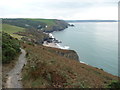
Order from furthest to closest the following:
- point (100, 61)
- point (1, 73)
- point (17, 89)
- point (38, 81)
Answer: point (100, 61)
point (1, 73)
point (38, 81)
point (17, 89)

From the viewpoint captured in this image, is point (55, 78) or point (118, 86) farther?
point (55, 78)

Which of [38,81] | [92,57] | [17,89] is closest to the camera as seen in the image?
[17,89]

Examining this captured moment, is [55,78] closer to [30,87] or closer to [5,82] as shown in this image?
[30,87]

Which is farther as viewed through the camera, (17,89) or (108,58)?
(108,58)

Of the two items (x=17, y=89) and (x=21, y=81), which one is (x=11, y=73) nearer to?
(x=21, y=81)

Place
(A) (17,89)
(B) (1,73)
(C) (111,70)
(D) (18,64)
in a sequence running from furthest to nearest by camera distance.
→ (C) (111,70) → (D) (18,64) → (B) (1,73) → (A) (17,89)

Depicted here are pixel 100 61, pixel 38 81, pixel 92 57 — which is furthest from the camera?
pixel 92 57

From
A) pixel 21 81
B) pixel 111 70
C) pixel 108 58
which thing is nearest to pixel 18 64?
pixel 21 81

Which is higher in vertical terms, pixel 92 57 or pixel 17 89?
pixel 17 89

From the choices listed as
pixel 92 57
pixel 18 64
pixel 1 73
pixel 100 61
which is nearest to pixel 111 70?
pixel 100 61
